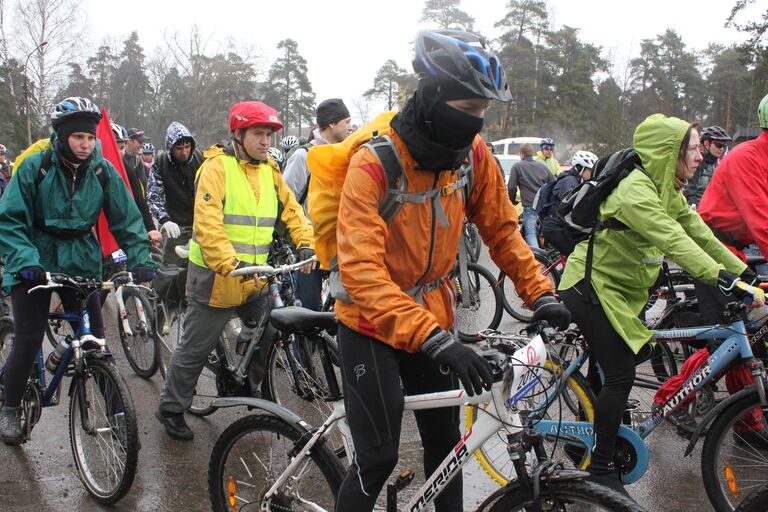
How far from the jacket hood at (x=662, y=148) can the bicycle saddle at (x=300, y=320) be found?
193cm

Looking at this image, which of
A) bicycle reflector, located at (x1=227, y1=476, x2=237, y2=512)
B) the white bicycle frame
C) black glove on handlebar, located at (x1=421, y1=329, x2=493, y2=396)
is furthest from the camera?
bicycle reflector, located at (x1=227, y1=476, x2=237, y2=512)

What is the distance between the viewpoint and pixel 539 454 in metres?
2.32

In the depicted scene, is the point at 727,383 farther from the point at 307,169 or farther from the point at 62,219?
the point at 62,219

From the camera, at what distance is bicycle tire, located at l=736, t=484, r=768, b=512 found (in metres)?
2.75

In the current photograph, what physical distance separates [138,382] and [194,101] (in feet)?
161

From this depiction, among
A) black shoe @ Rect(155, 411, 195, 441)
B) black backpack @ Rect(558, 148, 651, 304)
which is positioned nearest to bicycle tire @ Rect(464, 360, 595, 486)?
black backpack @ Rect(558, 148, 651, 304)

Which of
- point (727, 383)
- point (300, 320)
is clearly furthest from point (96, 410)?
point (727, 383)

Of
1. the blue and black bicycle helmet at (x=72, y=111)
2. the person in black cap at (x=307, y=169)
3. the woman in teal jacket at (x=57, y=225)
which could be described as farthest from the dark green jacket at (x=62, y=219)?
the person in black cap at (x=307, y=169)

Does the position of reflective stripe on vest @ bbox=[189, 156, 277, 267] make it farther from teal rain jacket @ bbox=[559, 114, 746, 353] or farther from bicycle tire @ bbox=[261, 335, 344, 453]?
teal rain jacket @ bbox=[559, 114, 746, 353]

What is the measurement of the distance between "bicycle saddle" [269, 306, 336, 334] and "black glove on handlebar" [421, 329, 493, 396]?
76cm

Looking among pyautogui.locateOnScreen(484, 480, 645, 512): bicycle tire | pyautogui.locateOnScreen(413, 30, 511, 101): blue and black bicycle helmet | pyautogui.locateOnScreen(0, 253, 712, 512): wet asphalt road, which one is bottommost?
pyautogui.locateOnScreen(0, 253, 712, 512): wet asphalt road

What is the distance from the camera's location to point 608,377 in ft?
11.9

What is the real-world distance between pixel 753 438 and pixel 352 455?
2.19m

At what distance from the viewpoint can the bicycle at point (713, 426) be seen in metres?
3.52
